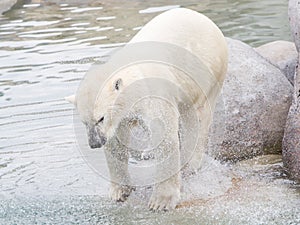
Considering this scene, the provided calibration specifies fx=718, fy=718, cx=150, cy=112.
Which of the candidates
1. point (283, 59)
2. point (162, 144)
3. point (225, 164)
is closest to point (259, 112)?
point (225, 164)

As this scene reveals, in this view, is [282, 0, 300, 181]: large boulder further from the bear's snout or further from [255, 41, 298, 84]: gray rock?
the bear's snout

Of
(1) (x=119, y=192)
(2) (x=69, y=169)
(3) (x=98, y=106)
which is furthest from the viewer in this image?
(2) (x=69, y=169)

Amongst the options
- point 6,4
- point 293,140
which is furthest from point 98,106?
point 6,4

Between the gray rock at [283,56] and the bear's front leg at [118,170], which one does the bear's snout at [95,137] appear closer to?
the bear's front leg at [118,170]

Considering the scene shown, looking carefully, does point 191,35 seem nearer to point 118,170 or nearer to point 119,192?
point 118,170

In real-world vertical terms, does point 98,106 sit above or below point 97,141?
above

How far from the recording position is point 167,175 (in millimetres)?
4812

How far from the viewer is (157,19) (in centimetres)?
523

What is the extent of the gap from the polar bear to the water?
0.21 metres

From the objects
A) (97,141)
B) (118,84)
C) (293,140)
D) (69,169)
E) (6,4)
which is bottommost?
(6,4)

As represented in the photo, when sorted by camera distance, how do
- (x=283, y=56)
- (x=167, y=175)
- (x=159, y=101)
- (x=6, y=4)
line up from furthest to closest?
(x=6, y=4)
(x=283, y=56)
(x=167, y=175)
(x=159, y=101)

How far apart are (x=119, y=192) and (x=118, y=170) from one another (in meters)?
0.24

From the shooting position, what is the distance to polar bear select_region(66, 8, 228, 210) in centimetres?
Answer: 425

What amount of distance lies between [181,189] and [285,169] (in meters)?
0.89
